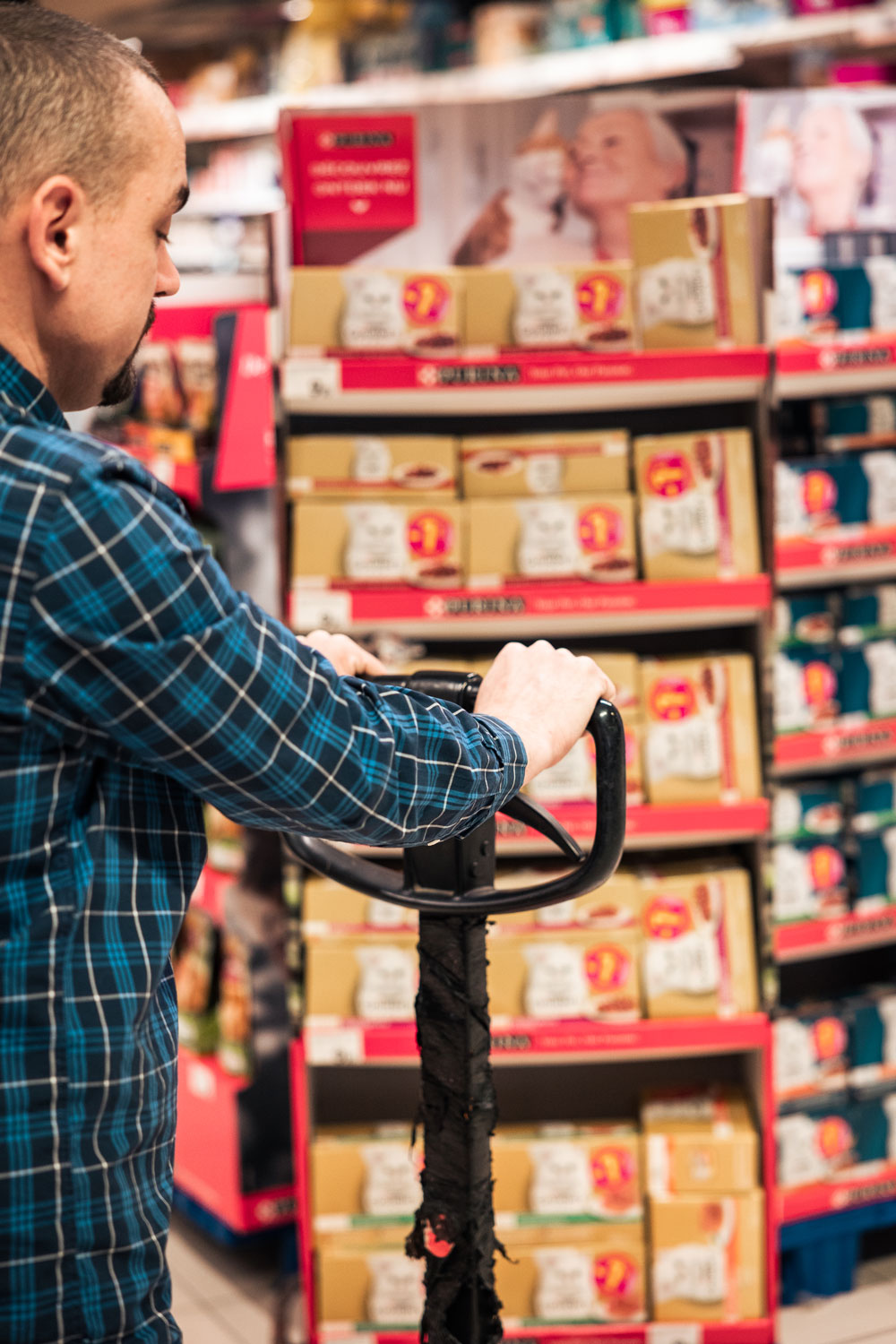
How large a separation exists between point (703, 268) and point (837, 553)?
0.58m

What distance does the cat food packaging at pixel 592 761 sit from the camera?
2578 millimetres

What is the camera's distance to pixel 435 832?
1.12 metres

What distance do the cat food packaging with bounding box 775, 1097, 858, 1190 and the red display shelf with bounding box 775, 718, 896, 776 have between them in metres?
0.71

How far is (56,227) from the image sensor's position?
100 cm

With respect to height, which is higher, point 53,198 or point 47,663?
point 53,198

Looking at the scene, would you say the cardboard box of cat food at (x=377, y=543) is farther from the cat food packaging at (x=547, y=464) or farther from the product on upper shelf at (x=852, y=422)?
the product on upper shelf at (x=852, y=422)

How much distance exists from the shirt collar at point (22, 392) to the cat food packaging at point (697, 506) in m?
1.65

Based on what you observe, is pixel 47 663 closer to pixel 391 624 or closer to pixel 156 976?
pixel 156 976

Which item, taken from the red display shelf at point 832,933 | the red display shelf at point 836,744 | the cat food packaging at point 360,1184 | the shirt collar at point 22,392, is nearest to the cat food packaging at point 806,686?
the red display shelf at point 836,744

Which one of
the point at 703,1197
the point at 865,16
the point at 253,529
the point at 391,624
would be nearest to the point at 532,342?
the point at 391,624

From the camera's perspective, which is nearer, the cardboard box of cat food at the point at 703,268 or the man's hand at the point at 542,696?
the man's hand at the point at 542,696

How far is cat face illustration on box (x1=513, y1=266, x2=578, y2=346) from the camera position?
2516 millimetres

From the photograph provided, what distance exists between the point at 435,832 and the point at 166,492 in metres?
0.33

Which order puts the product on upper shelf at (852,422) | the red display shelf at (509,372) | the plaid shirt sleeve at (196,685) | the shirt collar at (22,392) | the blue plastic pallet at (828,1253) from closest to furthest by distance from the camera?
the plaid shirt sleeve at (196,685) < the shirt collar at (22,392) < the red display shelf at (509,372) < the product on upper shelf at (852,422) < the blue plastic pallet at (828,1253)
